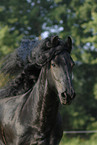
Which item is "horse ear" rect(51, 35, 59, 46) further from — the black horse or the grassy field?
the grassy field

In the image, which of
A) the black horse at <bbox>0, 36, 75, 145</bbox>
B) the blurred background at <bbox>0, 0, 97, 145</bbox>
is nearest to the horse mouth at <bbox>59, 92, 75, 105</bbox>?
the black horse at <bbox>0, 36, 75, 145</bbox>

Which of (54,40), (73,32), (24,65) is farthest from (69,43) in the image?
(73,32)

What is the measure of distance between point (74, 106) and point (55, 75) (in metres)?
15.6

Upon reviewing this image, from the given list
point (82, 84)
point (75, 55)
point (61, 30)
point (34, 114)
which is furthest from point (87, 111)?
point (34, 114)

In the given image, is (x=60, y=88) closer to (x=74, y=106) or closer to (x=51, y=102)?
(x=51, y=102)

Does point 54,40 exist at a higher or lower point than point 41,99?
higher

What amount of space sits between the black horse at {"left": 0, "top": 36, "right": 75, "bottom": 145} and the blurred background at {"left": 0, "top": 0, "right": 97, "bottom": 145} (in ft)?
41.6

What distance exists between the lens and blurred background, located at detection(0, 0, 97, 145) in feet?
55.0

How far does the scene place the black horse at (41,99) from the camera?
231cm

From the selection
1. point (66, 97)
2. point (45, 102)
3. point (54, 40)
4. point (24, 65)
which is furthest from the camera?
point (24, 65)

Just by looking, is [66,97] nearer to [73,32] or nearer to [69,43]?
[69,43]

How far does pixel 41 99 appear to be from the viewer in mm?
2615

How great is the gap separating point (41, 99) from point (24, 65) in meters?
0.92

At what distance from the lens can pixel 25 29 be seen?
62.1 feet
